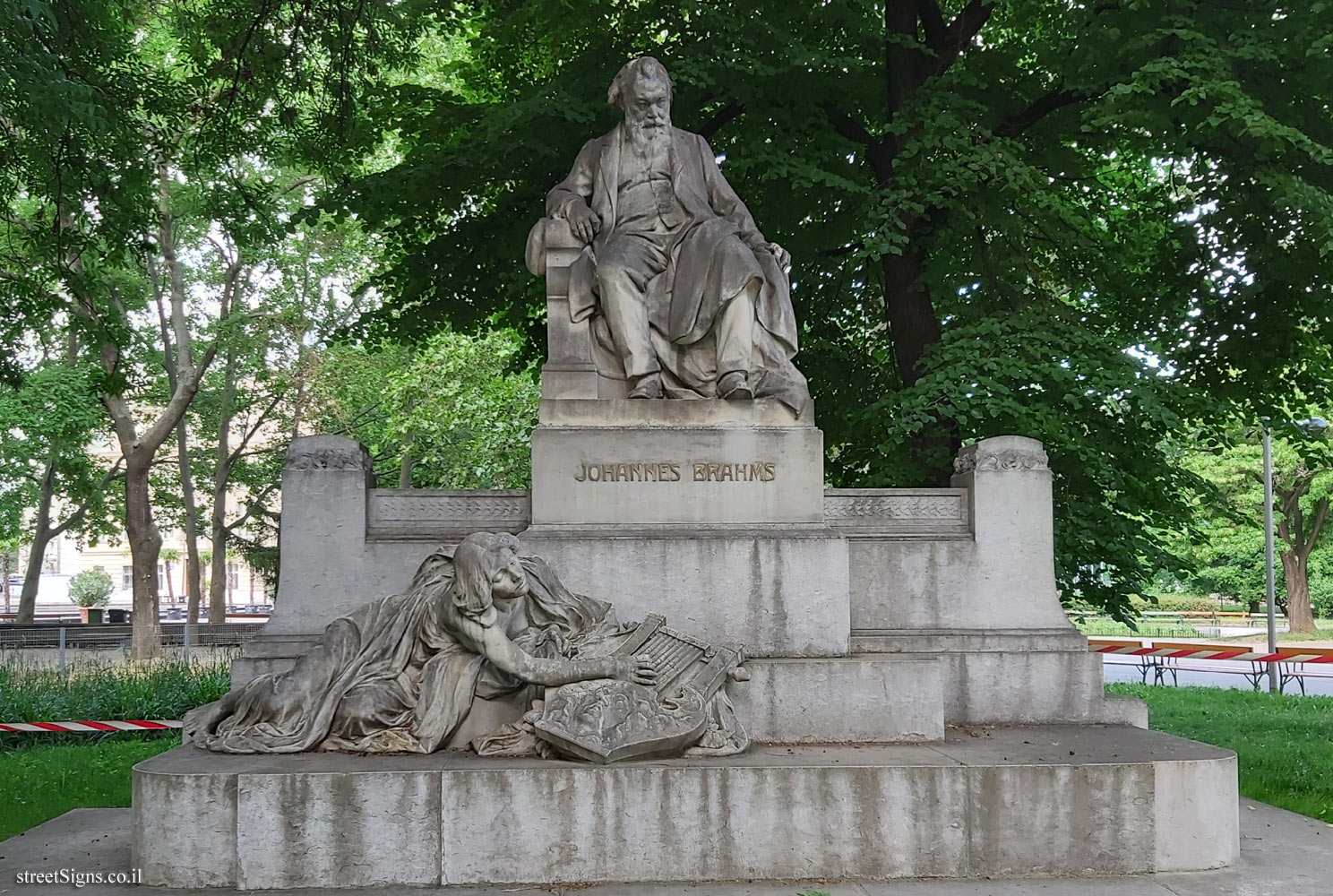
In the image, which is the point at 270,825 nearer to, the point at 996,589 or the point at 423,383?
the point at 996,589

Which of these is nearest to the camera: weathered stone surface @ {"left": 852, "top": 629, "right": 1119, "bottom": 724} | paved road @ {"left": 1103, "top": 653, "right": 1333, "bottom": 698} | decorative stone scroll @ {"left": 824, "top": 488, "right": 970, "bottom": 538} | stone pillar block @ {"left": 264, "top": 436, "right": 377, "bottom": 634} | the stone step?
the stone step

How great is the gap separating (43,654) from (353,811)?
20.1m

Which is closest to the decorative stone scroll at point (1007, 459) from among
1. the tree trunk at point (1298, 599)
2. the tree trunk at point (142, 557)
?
the tree trunk at point (142, 557)

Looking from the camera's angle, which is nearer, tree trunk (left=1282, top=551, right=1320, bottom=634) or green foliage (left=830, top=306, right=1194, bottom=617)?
green foliage (left=830, top=306, right=1194, bottom=617)

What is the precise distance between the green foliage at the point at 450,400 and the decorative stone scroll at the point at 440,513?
1905 centimetres

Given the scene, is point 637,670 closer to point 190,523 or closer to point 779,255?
point 779,255

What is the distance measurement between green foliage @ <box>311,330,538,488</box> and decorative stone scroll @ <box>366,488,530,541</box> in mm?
19051

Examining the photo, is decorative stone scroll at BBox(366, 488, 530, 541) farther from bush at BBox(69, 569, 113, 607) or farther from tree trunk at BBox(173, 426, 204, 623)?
bush at BBox(69, 569, 113, 607)

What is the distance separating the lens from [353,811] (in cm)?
579

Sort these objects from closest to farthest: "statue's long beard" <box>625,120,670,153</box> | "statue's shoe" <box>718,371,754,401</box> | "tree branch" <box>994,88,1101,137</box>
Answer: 1. "statue's shoe" <box>718,371,754,401</box>
2. "statue's long beard" <box>625,120,670,153</box>
3. "tree branch" <box>994,88,1101,137</box>

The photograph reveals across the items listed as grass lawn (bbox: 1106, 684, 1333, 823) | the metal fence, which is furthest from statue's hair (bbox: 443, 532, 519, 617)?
the metal fence

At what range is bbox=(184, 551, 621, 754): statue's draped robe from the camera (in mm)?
6500

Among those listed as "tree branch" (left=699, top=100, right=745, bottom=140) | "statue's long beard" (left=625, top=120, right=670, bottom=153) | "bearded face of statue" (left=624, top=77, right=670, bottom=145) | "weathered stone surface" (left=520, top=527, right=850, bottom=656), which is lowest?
"weathered stone surface" (left=520, top=527, right=850, bottom=656)

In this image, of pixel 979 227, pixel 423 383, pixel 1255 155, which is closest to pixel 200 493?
pixel 423 383
